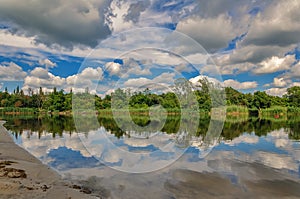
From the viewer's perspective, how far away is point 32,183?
26.6 ft

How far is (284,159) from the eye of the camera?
1273 cm

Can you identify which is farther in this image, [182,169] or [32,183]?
[182,169]

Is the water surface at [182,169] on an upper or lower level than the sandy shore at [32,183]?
lower

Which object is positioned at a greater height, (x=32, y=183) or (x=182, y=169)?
(x=32, y=183)

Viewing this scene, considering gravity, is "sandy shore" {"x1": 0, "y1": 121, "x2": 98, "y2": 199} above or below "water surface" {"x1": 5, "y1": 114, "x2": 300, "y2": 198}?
above

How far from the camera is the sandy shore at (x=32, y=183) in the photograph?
7051mm

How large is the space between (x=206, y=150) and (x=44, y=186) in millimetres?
9822

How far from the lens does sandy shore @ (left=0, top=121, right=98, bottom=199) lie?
7051 millimetres

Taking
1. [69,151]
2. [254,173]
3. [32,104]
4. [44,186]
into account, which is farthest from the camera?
[32,104]

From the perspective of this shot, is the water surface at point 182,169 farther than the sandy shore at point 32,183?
Yes

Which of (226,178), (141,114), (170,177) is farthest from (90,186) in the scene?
(141,114)

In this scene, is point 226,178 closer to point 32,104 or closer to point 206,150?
point 206,150

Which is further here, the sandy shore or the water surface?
the water surface

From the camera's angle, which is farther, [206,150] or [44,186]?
[206,150]
